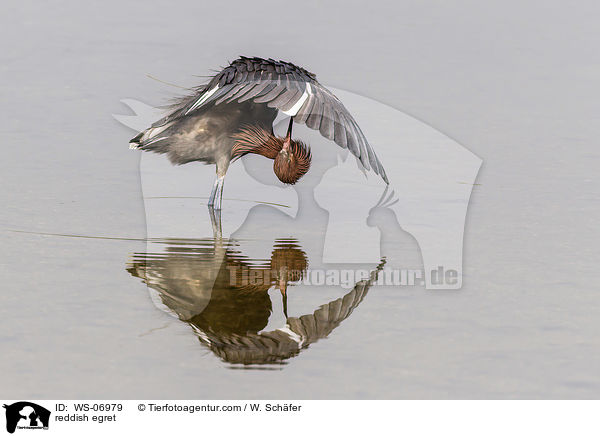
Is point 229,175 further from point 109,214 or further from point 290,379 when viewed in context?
Answer: point 290,379

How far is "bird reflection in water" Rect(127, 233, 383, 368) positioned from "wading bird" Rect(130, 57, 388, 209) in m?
1.15

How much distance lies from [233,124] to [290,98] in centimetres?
115

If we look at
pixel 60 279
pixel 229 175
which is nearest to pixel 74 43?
pixel 229 175

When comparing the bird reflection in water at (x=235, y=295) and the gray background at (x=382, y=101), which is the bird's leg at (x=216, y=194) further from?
the bird reflection in water at (x=235, y=295)

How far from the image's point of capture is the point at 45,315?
7734 millimetres

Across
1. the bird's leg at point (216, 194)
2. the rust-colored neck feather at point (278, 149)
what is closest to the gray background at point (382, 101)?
the bird's leg at point (216, 194)

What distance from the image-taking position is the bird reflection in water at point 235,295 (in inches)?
291

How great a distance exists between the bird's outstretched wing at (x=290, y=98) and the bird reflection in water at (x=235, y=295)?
3.61 ft

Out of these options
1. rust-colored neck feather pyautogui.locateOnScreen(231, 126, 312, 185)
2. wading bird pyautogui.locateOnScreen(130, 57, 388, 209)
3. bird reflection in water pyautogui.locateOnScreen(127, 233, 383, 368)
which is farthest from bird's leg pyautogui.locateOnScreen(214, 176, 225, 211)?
bird reflection in water pyautogui.locateOnScreen(127, 233, 383, 368)
